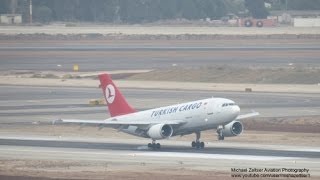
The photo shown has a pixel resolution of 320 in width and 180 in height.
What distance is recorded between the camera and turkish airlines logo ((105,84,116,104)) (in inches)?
2468

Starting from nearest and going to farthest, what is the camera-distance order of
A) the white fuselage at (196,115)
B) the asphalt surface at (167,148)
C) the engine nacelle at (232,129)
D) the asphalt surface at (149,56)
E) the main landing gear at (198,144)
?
1. the asphalt surface at (167,148)
2. the white fuselage at (196,115)
3. the engine nacelle at (232,129)
4. the main landing gear at (198,144)
5. the asphalt surface at (149,56)

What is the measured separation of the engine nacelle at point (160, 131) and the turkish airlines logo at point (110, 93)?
458cm

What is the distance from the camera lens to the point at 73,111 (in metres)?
84.6

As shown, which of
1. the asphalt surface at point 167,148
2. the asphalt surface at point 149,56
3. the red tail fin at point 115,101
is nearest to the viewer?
the asphalt surface at point 167,148

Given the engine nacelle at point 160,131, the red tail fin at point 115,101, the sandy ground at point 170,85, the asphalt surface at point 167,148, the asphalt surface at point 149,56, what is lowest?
the asphalt surface at point 149,56

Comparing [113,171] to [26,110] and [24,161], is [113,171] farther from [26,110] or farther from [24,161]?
[26,110]

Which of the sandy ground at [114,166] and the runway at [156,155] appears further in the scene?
the runway at [156,155]

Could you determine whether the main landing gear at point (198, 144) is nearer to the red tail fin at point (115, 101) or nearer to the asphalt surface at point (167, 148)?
the asphalt surface at point (167, 148)

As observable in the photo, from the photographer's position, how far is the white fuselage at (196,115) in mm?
58312

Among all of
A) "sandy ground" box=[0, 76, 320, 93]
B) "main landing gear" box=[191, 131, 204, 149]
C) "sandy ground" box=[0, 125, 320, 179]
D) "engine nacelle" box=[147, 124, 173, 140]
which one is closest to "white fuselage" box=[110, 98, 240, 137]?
"engine nacelle" box=[147, 124, 173, 140]

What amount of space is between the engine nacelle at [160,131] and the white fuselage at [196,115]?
0.60 m

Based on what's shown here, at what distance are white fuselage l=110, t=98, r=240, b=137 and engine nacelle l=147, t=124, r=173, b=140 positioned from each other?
0.60 m

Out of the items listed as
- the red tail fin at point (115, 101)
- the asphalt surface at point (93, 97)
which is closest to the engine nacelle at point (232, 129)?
the red tail fin at point (115, 101)

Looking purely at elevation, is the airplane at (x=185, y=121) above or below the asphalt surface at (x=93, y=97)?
above
